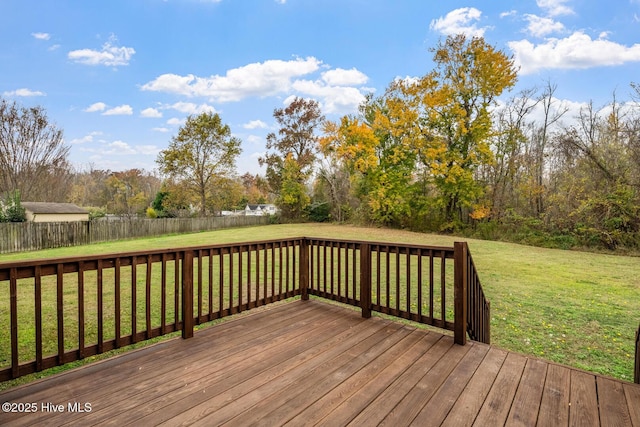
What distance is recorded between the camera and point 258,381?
6.61 feet

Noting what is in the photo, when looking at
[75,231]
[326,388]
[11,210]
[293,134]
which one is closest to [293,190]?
[293,134]

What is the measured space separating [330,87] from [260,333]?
615 inches

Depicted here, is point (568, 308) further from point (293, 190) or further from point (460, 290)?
point (293, 190)

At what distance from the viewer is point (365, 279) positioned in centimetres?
329

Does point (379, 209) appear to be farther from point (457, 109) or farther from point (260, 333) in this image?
point (260, 333)

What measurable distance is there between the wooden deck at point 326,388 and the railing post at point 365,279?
0.57 metres

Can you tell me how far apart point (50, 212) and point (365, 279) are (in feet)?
64.5

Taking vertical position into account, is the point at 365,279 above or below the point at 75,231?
above

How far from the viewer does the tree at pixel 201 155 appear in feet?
69.0

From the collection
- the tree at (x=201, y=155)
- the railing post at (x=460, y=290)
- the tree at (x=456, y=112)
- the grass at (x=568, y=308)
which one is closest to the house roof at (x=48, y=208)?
the tree at (x=201, y=155)

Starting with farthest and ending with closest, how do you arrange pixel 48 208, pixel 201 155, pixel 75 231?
pixel 201 155
pixel 48 208
pixel 75 231

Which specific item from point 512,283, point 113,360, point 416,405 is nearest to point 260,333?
point 113,360

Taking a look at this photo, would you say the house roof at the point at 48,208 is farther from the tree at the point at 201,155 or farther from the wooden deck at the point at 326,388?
the wooden deck at the point at 326,388

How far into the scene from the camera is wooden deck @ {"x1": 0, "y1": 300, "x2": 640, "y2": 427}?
1645mm
